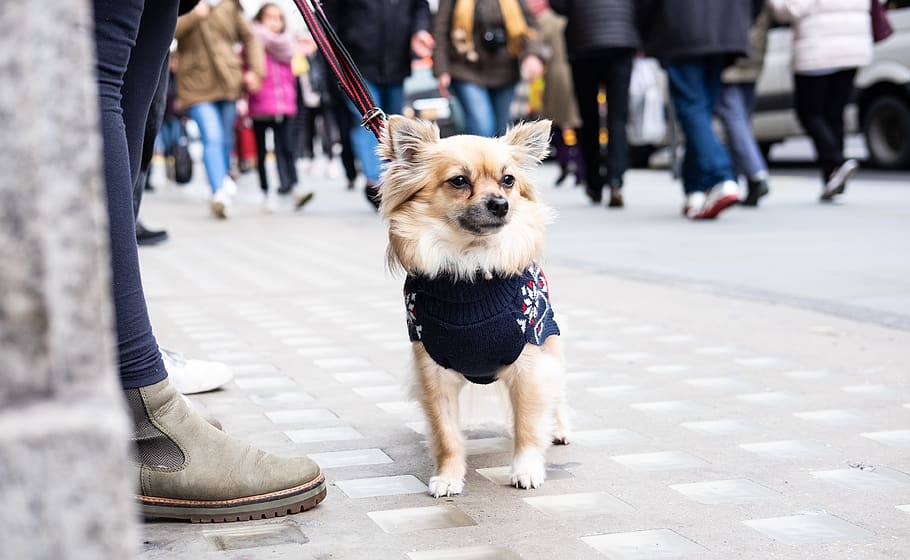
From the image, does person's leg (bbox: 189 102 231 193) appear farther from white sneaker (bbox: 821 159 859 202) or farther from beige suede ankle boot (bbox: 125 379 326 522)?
beige suede ankle boot (bbox: 125 379 326 522)

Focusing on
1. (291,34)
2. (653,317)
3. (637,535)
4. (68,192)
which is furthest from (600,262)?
(291,34)

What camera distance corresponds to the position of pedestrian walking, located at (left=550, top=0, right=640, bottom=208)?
32.7 ft

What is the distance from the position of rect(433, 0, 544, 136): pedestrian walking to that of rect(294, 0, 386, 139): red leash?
21.7 ft

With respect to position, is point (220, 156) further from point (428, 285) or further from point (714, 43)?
point (428, 285)

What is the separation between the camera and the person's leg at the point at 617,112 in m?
10.4

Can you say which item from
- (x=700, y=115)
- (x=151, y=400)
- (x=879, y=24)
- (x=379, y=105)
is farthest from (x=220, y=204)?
(x=151, y=400)

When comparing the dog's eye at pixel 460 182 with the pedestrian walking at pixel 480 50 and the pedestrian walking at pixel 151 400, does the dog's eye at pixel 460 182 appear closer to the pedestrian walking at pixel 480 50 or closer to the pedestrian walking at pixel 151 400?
the pedestrian walking at pixel 151 400

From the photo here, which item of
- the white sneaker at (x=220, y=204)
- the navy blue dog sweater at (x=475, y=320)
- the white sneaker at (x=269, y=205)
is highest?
the navy blue dog sweater at (x=475, y=320)

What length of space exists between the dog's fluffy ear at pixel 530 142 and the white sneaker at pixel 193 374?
1416mm

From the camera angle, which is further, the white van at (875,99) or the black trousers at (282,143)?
the black trousers at (282,143)

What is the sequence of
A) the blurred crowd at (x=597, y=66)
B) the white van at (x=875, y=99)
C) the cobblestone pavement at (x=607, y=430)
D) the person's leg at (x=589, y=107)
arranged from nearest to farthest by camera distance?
the cobblestone pavement at (x=607, y=430) → the blurred crowd at (x=597, y=66) → the person's leg at (x=589, y=107) → the white van at (x=875, y=99)

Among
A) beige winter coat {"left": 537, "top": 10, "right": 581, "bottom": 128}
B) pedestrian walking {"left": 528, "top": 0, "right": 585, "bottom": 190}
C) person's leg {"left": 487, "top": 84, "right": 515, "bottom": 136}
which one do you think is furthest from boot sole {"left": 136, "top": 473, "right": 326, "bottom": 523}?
beige winter coat {"left": 537, "top": 10, "right": 581, "bottom": 128}

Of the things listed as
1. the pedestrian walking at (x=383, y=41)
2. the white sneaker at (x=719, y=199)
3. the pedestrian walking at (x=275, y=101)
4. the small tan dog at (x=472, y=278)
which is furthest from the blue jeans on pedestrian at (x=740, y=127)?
the small tan dog at (x=472, y=278)

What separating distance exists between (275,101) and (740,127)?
5.47 meters
